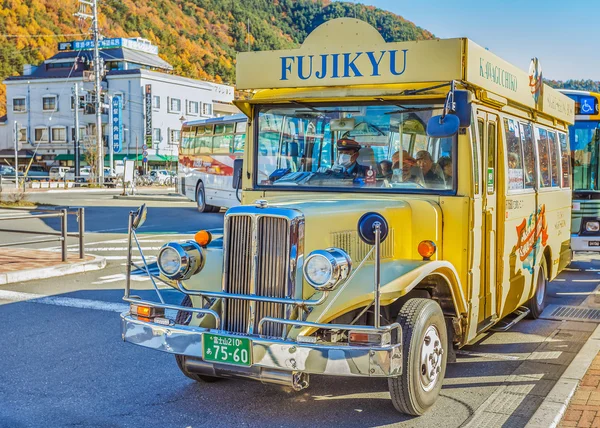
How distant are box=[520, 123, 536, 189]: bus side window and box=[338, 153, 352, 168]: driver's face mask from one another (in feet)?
8.20

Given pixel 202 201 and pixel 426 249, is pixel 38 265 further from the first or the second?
pixel 202 201

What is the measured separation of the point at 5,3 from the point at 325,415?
100 meters

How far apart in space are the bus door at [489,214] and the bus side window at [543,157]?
6.07 ft

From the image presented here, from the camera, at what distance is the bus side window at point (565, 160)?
388 inches

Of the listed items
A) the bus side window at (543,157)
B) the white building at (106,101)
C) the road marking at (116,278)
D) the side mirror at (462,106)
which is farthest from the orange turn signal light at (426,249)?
the white building at (106,101)

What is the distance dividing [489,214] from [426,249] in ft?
3.99

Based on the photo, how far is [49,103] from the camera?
70188 mm

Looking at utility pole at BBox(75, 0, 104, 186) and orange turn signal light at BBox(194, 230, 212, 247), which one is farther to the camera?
utility pole at BBox(75, 0, 104, 186)

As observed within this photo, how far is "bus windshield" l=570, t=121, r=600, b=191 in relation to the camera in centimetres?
1327

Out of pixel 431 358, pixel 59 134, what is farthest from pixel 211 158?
pixel 59 134

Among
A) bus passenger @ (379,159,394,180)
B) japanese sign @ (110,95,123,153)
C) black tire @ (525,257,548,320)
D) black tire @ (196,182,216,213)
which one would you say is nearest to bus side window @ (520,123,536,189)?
black tire @ (525,257,548,320)

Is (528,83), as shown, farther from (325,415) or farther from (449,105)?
(325,415)

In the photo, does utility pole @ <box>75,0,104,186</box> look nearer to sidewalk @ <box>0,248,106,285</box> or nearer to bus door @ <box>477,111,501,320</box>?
sidewalk @ <box>0,248,106,285</box>

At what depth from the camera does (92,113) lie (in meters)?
68.8
